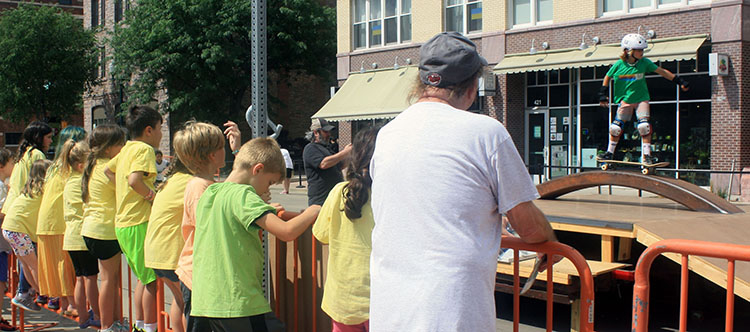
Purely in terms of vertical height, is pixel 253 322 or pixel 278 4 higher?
pixel 278 4

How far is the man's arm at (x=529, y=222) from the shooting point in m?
2.19

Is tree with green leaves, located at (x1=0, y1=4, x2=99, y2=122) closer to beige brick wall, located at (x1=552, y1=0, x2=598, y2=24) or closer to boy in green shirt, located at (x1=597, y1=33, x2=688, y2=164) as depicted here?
beige brick wall, located at (x1=552, y1=0, x2=598, y2=24)

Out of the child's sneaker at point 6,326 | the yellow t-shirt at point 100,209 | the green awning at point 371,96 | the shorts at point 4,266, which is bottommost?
the child's sneaker at point 6,326

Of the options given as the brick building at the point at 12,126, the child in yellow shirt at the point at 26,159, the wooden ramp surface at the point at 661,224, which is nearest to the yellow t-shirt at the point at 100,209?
the child in yellow shirt at the point at 26,159

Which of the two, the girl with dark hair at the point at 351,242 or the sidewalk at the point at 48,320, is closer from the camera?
the girl with dark hair at the point at 351,242

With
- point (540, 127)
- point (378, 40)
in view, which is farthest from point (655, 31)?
point (378, 40)

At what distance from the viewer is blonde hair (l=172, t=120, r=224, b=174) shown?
12.9ft

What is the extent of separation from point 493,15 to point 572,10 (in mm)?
2964

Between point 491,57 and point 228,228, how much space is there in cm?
2156

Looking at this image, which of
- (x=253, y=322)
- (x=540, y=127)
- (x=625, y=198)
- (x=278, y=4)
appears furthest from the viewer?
(x=278, y=4)

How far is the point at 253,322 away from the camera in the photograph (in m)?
3.40

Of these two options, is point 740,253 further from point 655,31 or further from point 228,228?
point 655,31

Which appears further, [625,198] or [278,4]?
[278,4]

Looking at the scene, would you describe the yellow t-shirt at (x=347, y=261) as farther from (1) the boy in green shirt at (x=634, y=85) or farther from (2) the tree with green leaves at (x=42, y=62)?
(2) the tree with green leaves at (x=42, y=62)
